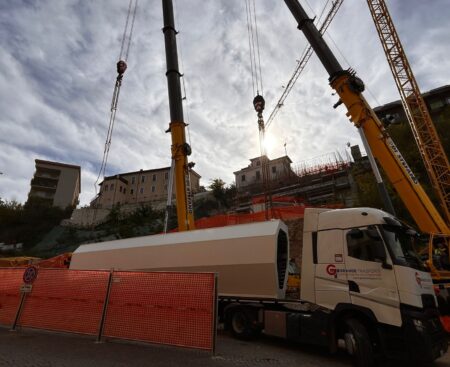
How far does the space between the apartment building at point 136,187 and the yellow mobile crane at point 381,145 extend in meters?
48.7

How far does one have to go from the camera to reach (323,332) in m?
6.13

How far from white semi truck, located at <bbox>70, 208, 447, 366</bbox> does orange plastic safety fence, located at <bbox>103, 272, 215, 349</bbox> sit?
1.82 m

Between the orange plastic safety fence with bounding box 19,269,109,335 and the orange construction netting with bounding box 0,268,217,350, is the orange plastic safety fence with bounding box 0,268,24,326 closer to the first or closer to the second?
the orange construction netting with bounding box 0,268,217,350

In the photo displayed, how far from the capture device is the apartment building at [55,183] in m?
62.8

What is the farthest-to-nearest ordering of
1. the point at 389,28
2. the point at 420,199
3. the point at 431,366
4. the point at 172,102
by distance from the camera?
the point at 389,28 < the point at 172,102 < the point at 420,199 < the point at 431,366

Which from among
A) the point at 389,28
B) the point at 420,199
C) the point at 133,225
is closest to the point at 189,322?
the point at 420,199

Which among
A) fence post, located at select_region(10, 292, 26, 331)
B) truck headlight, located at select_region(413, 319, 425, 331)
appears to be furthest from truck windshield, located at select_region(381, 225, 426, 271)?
fence post, located at select_region(10, 292, 26, 331)

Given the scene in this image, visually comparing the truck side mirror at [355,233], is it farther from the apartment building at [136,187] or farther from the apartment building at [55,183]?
the apartment building at [55,183]

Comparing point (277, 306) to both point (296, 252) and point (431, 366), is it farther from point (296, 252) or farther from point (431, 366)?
point (296, 252)

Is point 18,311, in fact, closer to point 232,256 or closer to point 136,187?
point 232,256

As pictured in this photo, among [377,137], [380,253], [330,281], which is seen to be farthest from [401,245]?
[377,137]

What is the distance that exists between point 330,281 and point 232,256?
2593mm

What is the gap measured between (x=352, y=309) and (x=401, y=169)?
6.10m

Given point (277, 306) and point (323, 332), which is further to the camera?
point (277, 306)
